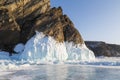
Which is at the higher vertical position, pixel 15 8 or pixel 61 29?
pixel 15 8

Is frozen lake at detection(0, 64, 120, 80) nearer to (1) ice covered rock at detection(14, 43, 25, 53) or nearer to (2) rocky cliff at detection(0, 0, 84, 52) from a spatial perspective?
(1) ice covered rock at detection(14, 43, 25, 53)

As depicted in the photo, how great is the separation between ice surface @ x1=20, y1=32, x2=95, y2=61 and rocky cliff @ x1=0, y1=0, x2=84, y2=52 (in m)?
1.45

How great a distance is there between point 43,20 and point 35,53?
9.10 m

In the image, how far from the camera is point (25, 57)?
56.8 meters

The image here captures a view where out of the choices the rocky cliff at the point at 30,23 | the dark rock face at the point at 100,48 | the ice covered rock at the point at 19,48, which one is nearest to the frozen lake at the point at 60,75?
the ice covered rock at the point at 19,48

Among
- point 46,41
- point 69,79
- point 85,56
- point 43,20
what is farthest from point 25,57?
point 69,79

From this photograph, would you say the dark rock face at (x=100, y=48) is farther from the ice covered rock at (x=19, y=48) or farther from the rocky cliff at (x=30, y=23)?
the ice covered rock at (x=19, y=48)

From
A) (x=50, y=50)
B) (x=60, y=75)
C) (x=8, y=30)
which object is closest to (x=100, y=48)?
(x=50, y=50)

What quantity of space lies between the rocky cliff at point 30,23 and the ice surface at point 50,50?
1450 mm

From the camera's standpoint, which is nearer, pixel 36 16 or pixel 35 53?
pixel 35 53

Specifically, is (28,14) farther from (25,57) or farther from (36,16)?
(25,57)

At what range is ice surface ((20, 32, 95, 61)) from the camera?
57.5 metres

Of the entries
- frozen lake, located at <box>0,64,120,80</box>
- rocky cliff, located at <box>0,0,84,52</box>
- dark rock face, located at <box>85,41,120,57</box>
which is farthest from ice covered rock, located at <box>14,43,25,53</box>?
dark rock face, located at <box>85,41,120,57</box>

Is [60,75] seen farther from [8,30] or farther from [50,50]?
[8,30]
